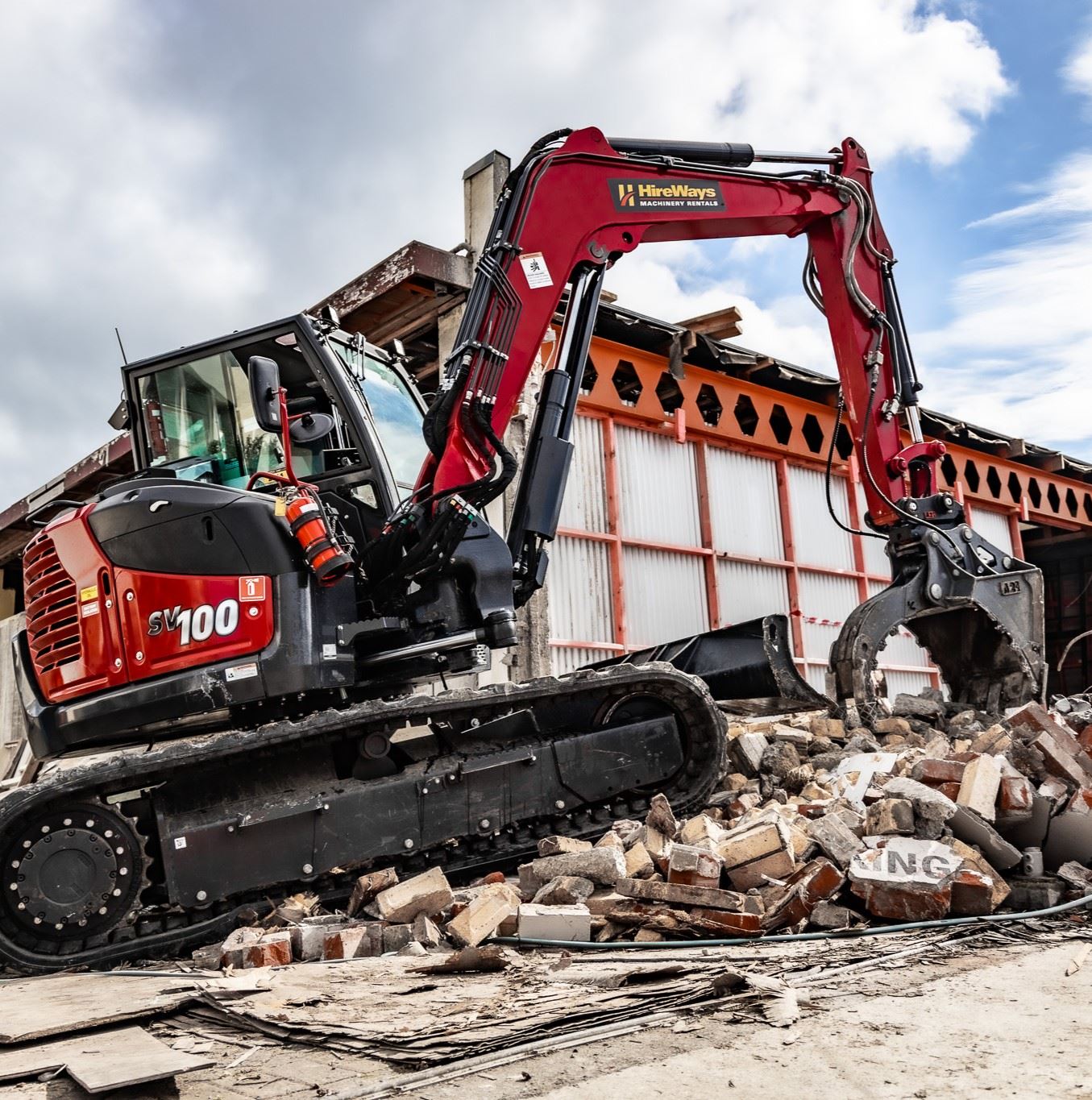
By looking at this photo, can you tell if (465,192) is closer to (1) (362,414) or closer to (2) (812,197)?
(2) (812,197)

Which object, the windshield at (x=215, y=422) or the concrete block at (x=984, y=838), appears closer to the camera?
the concrete block at (x=984, y=838)

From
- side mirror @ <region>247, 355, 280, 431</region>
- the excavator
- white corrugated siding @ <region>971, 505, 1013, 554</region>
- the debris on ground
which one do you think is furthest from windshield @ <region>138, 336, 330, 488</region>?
white corrugated siding @ <region>971, 505, 1013, 554</region>

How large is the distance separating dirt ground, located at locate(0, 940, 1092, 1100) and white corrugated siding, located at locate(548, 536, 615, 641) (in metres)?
7.06

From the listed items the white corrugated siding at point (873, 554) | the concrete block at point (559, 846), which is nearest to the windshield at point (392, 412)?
the concrete block at point (559, 846)

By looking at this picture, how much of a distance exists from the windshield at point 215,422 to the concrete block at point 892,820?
9.98 ft

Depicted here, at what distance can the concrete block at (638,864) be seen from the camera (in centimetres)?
435

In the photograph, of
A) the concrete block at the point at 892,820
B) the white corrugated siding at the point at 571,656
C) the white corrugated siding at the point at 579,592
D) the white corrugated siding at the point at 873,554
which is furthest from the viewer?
the white corrugated siding at the point at 873,554

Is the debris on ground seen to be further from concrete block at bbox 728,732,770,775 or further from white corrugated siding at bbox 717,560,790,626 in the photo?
white corrugated siding at bbox 717,560,790,626

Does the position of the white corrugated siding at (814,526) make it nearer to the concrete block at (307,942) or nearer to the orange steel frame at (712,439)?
the orange steel frame at (712,439)

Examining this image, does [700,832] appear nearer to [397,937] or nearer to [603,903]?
[603,903]

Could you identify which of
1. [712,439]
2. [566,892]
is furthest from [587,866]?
[712,439]

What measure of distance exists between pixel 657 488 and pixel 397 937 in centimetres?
781

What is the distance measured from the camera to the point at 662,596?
36.6 ft

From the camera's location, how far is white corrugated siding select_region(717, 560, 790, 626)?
38.9 feet
